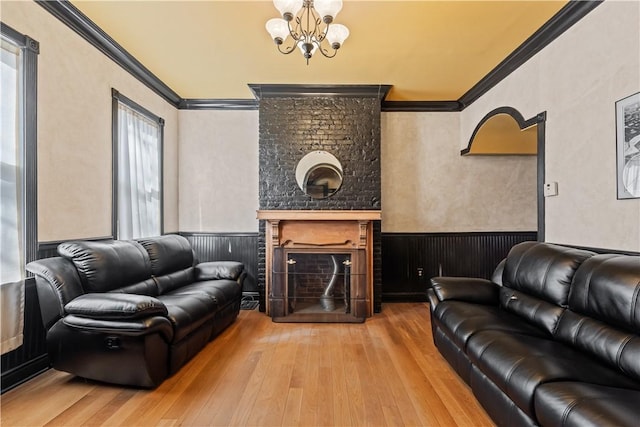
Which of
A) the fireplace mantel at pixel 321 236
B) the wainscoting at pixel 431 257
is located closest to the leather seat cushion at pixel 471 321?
the fireplace mantel at pixel 321 236

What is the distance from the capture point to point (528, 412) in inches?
58.1

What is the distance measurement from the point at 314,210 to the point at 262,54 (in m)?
1.93

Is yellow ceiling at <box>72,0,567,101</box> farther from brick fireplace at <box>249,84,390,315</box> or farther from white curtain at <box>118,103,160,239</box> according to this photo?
white curtain at <box>118,103,160,239</box>

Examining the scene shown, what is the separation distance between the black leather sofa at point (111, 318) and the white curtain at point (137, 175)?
758 mm

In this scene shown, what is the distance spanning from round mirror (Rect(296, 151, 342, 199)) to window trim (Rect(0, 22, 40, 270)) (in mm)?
2629

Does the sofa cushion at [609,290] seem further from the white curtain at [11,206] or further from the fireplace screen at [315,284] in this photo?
the white curtain at [11,206]

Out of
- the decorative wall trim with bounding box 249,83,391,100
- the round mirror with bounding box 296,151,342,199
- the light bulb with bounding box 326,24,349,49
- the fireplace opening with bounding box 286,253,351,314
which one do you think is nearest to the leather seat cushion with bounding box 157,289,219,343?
the fireplace opening with bounding box 286,253,351,314

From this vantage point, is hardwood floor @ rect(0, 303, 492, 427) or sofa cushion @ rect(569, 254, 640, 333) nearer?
sofa cushion @ rect(569, 254, 640, 333)

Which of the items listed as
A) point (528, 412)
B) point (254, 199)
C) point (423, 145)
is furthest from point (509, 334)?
point (254, 199)

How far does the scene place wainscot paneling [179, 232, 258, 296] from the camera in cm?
462

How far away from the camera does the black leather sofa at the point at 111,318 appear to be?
6.89ft

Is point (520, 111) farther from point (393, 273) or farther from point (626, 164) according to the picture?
point (393, 273)

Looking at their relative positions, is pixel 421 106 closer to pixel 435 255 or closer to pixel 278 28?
pixel 435 255

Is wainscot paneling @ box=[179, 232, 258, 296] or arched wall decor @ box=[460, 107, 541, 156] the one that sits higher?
arched wall decor @ box=[460, 107, 541, 156]
